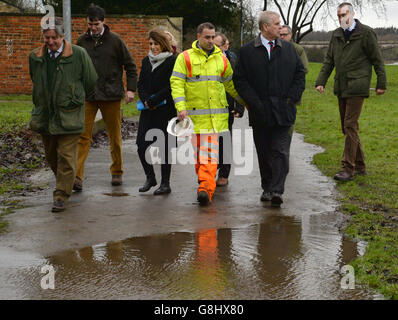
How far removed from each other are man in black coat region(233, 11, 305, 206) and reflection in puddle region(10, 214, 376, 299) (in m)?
1.10

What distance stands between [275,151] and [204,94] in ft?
3.27

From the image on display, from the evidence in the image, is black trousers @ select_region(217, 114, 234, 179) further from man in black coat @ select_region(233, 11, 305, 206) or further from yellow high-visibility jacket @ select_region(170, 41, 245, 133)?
man in black coat @ select_region(233, 11, 305, 206)

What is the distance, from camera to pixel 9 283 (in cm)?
427

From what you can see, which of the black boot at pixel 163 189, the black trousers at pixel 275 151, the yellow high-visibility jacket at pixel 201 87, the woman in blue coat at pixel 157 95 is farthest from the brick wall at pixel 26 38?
the black trousers at pixel 275 151

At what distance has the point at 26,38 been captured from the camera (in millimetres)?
22328

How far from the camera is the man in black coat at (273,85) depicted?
6617 mm

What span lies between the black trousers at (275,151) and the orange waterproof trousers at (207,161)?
0.51 metres

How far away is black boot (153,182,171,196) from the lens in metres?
7.34

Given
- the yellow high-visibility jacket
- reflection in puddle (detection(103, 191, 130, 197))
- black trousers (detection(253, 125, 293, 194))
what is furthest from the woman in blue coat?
black trousers (detection(253, 125, 293, 194))

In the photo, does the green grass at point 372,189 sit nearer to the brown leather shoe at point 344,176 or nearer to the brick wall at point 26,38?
the brown leather shoe at point 344,176

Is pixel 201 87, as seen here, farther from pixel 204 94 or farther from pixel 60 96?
pixel 60 96

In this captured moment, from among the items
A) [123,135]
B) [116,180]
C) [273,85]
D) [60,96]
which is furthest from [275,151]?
[123,135]

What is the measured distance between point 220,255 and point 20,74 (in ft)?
63.0
